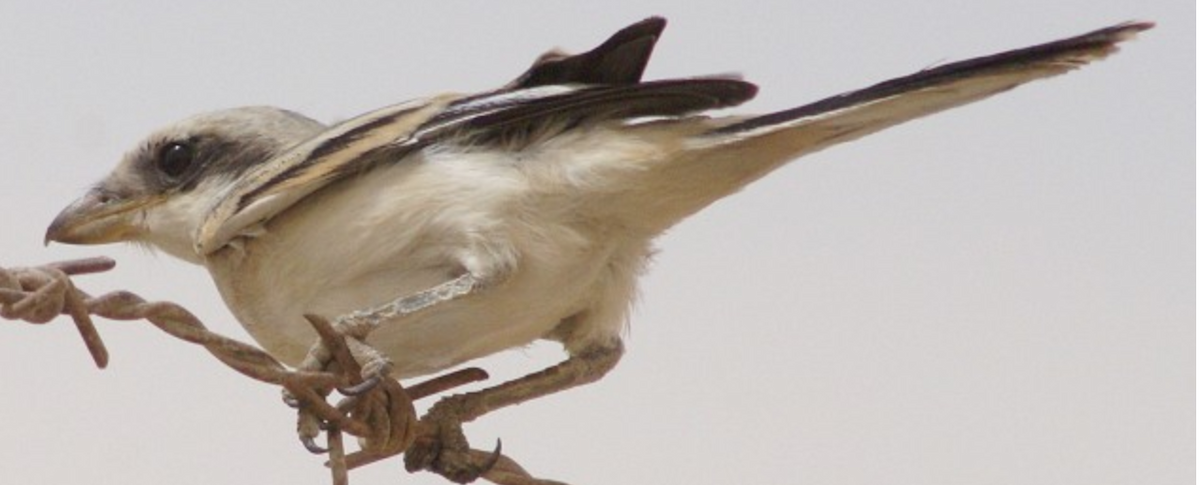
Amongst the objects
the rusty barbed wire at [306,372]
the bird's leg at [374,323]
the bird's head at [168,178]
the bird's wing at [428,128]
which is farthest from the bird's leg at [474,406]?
the bird's head at [168,178]

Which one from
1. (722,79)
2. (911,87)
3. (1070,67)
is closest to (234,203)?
(722,79)

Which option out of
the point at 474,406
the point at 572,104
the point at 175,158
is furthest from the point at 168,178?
the point at 572,104

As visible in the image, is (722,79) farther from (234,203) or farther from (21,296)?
A: (21,296)

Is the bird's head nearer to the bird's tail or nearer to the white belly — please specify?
the white belly

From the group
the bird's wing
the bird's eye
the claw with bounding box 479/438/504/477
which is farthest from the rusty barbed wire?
the bird's eye

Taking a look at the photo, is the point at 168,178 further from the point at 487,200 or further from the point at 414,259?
the point at 487,200

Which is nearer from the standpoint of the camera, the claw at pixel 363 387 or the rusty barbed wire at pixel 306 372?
the rusty barbed wire at pixel 306 372

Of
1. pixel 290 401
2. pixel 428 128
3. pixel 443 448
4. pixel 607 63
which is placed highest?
pixel 607 63

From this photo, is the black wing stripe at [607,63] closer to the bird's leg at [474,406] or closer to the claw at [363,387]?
the bird's leg at [474,406]
